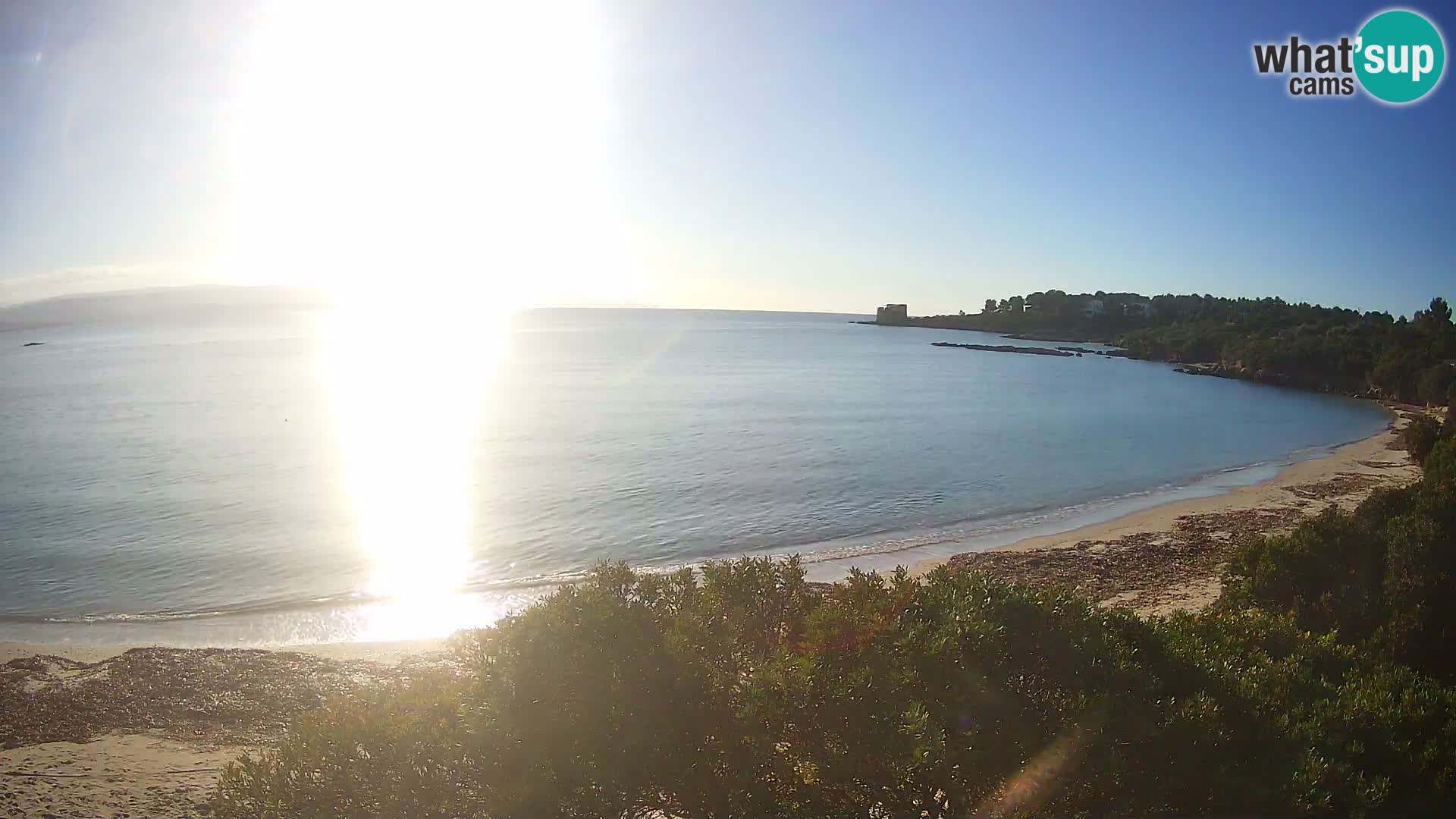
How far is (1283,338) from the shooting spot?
8381 centimetres

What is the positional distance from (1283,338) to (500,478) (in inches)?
3348

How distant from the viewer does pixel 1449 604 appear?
10.0 m

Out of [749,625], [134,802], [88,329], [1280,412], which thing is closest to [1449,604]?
[749,625]

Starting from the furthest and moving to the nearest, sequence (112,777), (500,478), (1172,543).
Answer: (500,478)
(1172,543)
(112,777)

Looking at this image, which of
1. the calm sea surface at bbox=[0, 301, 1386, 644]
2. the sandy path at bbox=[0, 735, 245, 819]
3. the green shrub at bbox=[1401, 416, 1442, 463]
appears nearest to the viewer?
the sandy path at bbox=[0, 735, 245, 819]

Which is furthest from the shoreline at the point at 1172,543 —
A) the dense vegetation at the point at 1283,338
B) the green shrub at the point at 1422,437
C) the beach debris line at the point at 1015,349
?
the beach debris line at the point at 1015,349

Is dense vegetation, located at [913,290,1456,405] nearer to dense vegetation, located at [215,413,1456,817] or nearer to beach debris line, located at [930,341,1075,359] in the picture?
beach debris line, located at [930,341,1075,359]

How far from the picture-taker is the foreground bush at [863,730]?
5.49m

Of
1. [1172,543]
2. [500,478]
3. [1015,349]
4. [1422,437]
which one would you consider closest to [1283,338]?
[1015,349]

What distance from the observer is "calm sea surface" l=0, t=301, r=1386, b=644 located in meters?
19.3

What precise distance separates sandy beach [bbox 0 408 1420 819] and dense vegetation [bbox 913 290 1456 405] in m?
42.8

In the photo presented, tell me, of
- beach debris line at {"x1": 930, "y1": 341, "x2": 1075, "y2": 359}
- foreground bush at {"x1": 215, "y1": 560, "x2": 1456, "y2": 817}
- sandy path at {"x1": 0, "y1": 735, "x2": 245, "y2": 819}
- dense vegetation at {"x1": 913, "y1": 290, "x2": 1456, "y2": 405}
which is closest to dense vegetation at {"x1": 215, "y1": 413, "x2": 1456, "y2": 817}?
foreground bush at {"x1": 215, "y1": 560, "x2": 1456, "y2": 817}

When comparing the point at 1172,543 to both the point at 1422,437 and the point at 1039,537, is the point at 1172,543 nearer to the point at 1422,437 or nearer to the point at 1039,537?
the point at 1039,537

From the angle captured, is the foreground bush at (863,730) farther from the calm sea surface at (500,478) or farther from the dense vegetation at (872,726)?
the calm sea surface at (500,478)
